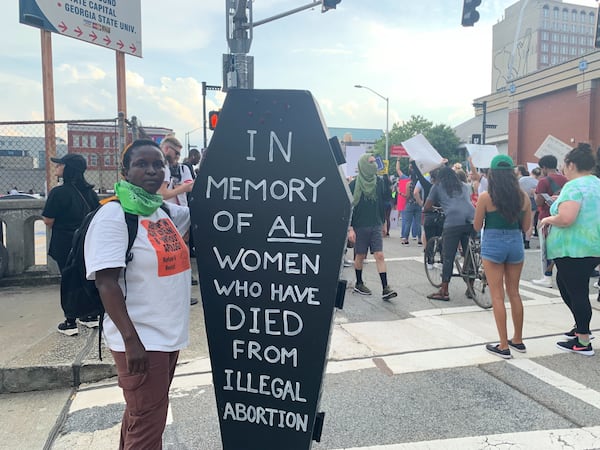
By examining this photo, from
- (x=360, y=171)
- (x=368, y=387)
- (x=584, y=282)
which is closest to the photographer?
(x=368, y=387)

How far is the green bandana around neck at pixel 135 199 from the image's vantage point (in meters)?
2.18

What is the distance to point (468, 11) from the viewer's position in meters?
12.3

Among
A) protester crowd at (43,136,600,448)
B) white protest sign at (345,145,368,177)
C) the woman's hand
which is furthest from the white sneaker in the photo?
the woman's hand

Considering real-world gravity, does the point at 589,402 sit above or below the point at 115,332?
below

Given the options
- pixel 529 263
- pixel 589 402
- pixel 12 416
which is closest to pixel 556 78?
pixel 529 263

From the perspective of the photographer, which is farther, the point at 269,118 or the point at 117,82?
the point at 117,82

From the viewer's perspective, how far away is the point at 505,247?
4.42m

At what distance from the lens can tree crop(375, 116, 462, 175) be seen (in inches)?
1986

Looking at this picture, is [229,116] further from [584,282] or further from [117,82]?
[117,82]

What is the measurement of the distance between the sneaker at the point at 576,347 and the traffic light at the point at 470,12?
33.2 ft

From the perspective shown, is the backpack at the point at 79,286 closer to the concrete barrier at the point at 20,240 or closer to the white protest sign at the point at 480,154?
the concrete barrier at the point at 20,240

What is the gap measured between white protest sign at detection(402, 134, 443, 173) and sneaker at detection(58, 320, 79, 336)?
4.98 m

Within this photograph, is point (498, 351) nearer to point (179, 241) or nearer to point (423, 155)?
point (179, 241)

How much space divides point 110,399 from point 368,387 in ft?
6.56
